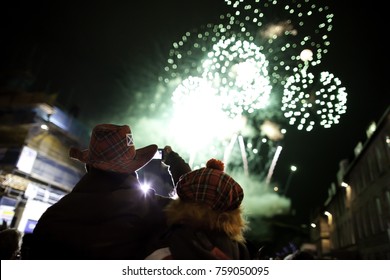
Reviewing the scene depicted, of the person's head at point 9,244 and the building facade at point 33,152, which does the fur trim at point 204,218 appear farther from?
the building facade at point 33,152

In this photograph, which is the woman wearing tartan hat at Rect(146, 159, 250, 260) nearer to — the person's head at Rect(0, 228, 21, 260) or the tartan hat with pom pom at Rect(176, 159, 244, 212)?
the tartan hat with pom pom at Rect(176, 159, 244, 212)

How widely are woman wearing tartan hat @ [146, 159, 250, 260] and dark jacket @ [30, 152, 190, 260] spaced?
0.52ft

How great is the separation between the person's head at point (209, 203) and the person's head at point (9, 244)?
10.5 feet

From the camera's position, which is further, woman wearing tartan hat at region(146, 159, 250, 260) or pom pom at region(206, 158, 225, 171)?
pom pom at region(206, 158, 225, 171)

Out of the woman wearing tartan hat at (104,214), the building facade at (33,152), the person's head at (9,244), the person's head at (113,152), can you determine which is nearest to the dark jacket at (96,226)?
the woman wearing tartan hat at (104,214)

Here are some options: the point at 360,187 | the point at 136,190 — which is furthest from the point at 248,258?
the point at 360,187

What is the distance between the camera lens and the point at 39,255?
6.37ft

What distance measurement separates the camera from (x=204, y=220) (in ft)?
6.04

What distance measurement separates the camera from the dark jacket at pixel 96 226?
1.85m

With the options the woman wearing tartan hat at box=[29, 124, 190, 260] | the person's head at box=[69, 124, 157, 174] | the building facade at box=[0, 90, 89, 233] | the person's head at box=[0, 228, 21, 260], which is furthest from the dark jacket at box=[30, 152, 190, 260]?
the building facade at box=[0, 90, 89, 233]

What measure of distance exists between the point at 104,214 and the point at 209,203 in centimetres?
69

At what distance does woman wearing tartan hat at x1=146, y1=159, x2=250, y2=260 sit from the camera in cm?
179

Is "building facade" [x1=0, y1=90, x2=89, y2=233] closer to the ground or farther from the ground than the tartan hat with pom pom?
farther from the ground

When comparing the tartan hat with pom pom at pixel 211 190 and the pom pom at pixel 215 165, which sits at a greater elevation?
the pom pom at pixel 215 165
